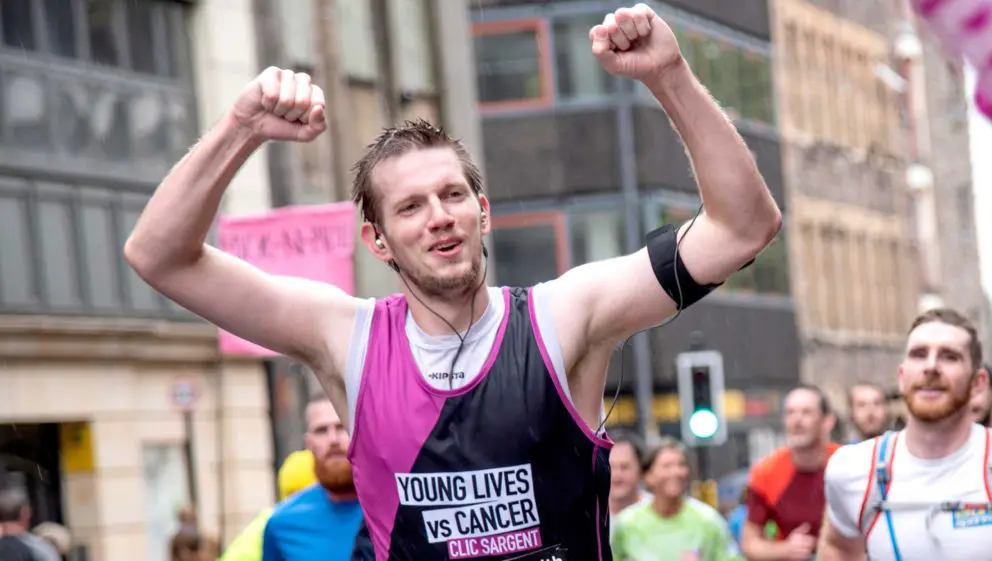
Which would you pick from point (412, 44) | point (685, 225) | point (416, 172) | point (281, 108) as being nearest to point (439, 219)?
point (416, 172)

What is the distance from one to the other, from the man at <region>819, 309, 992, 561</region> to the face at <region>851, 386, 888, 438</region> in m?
5.32

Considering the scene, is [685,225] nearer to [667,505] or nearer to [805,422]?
[805,422]

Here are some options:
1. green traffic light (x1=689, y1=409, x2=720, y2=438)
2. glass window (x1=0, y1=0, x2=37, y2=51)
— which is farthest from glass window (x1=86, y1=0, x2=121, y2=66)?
green traffic light (x1=689, y1=409, x2=720, y2=438)

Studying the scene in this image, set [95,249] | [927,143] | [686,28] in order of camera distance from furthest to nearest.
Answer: [927,143], [686,28], [95,249]

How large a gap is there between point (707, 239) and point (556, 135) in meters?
35.2

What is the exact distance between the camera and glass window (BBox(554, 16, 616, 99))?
3931 centimetres

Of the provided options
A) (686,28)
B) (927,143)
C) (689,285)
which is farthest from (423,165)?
(927,143)

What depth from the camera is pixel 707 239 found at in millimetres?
4496

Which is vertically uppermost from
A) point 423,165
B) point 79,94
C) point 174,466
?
point 79,94

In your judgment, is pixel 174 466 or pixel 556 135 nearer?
pixel 174 466

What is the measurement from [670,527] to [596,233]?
26814mm

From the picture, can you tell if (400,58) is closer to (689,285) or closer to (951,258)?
(689,285)

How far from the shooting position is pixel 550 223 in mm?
38969

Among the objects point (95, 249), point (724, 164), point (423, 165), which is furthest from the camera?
point (95, 249)
